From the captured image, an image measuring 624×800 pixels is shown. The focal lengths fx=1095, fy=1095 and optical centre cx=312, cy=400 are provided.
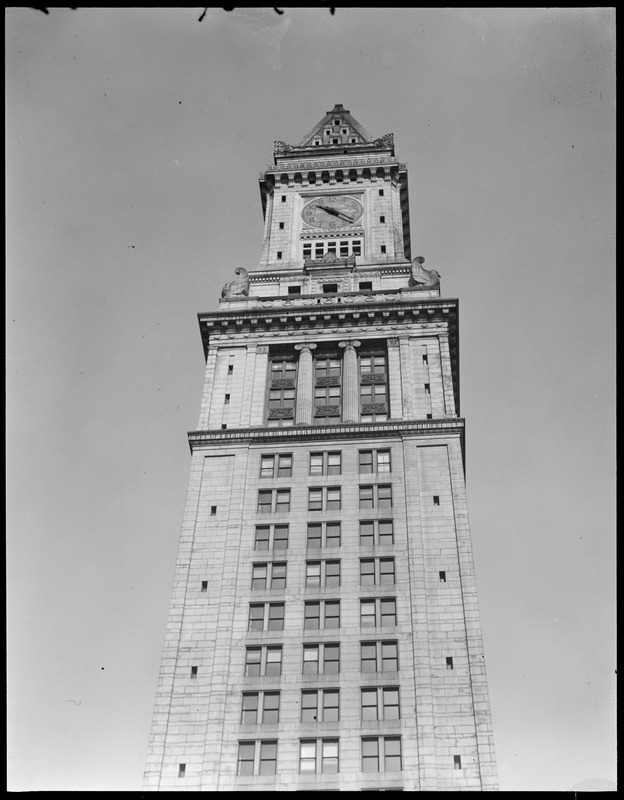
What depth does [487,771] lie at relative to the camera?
165ft

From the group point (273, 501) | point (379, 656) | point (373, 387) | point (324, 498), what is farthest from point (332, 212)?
point (379, 656)

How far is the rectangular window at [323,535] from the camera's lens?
62.9 meters

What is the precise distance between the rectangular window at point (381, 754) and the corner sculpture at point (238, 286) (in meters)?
41.6

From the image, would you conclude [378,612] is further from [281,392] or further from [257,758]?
[281,392]

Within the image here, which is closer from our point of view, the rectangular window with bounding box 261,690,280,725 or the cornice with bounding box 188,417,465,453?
the rectangular window with bounding box 261,690,280,725

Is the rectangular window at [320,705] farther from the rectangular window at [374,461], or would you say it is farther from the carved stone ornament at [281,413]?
the carved stone ornament at [281,413]

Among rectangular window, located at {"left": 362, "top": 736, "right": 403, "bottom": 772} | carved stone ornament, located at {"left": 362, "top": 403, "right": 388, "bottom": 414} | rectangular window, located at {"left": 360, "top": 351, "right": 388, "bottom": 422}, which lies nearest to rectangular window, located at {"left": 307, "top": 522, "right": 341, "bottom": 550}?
rectangular window, located at {"left": 360, "top": 351, "right": 388, "bottom": 422}

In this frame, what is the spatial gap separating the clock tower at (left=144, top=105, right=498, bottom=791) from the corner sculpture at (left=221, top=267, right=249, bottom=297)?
24 centimetres

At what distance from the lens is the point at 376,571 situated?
6075 centimetres

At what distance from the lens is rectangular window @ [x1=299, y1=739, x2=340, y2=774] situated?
51312 mm

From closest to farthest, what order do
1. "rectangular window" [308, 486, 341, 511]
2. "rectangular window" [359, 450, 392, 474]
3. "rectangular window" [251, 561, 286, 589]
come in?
"rectangular window" [251, 561, 286, 589], "rectangular window" [308, 486, 341, 511], "rectangular window" [359, 450, 392, 474]

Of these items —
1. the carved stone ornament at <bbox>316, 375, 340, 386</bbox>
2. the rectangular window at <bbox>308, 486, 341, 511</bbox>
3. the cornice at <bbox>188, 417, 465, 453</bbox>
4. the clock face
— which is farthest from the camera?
the clock face

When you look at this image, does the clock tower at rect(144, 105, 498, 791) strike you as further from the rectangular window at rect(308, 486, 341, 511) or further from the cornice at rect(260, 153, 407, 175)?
the cornice at rect(260, 153, 407, 175)

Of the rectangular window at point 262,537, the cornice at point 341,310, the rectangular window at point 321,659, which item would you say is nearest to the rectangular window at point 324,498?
the rectangular window at point 262,537
